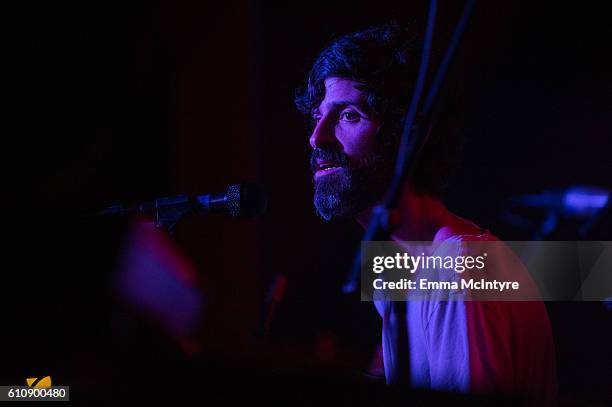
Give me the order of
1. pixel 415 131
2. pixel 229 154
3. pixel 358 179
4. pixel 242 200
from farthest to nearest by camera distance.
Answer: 1. pixel 229 154
2. pixel 358 179
3. pixel 242 200
4. pixel 415 131

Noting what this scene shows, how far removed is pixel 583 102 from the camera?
76.1 inches

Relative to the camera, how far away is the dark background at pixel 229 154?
1.92 metres

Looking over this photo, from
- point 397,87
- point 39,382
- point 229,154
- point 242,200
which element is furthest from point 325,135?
point 39,382

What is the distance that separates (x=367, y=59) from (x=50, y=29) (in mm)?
1840

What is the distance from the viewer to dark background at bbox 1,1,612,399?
6.30ft

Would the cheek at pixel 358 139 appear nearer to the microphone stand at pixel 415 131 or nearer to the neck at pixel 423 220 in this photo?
the neck at pixel 423 220

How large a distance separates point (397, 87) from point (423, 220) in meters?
0.56

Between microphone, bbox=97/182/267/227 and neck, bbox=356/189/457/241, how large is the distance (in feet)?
1.73

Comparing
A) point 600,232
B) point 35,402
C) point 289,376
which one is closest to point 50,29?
point 35,402

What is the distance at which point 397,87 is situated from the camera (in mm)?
2078

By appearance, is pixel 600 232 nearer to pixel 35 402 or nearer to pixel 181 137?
pixel 35 402

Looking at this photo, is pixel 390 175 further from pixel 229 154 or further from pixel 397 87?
pixel 229 154

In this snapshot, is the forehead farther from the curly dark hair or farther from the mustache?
the mustache

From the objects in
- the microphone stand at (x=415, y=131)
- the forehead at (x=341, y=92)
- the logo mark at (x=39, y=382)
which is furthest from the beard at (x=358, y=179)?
the logo mark at (x=39, y=382)
